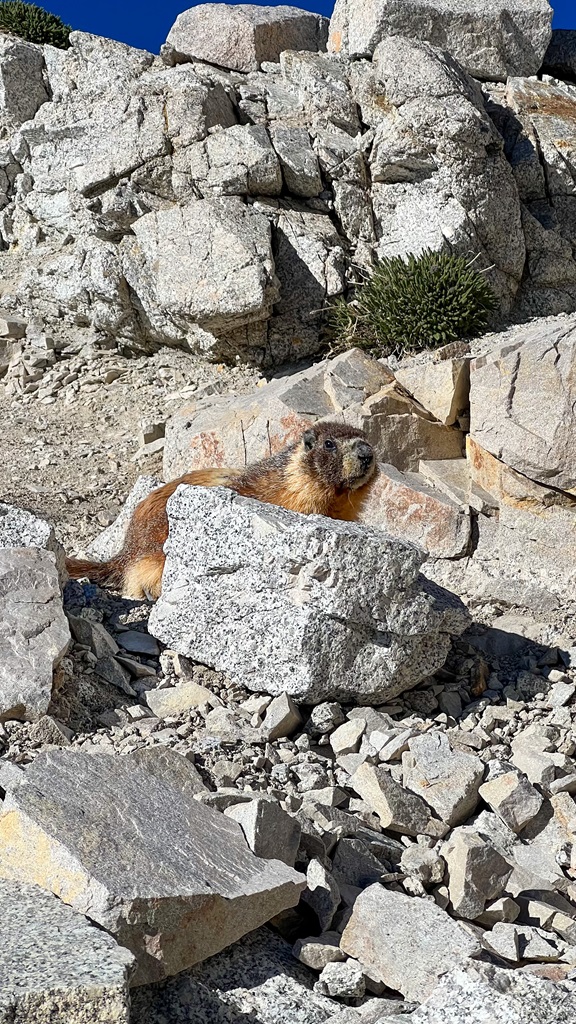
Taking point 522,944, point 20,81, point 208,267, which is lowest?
point 522,944

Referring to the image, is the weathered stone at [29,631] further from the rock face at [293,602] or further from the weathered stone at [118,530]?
the weathered stone at [118,530]

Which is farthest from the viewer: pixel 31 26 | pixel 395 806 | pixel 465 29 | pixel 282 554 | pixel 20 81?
pixel 31 26

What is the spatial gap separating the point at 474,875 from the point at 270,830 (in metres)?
0.94

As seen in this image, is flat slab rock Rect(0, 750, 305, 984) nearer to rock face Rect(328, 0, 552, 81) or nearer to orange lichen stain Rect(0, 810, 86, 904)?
orange lichen stain Rect(0, 810, 86, 904)

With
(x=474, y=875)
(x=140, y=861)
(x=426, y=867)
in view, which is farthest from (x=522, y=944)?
(x=140, y=861)

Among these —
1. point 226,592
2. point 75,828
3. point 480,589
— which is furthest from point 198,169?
point 75,828

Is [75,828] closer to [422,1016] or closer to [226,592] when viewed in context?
[422,1016]

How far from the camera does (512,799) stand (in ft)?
16.0

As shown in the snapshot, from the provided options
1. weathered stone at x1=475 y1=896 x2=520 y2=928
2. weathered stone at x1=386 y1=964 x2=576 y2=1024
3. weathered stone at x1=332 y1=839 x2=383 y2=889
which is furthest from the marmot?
weathered stone at x1=386 y1=964 x2=576 y2=1024

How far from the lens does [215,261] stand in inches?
529

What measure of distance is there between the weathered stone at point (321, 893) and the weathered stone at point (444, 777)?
3.35 ft

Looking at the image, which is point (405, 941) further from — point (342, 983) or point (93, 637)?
point (93, 637)

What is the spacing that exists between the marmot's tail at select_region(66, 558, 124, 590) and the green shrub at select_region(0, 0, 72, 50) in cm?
1462

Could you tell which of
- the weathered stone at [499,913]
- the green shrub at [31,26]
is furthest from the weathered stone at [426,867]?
the green shrub at [31,26]
